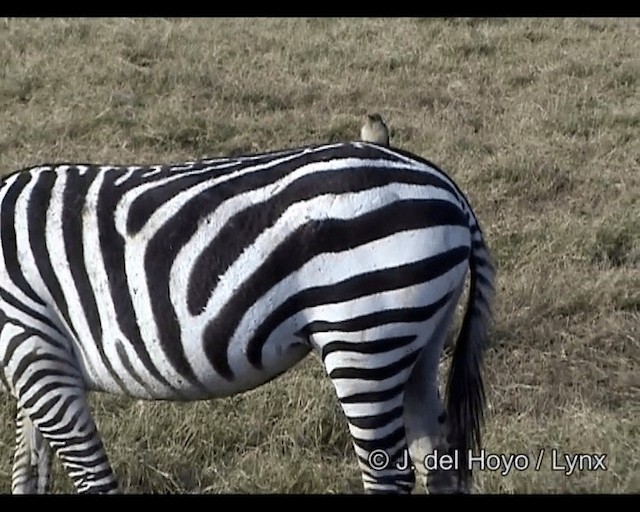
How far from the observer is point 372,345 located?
10.0ft

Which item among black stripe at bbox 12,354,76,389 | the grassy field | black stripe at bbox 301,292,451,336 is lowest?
the grassy field

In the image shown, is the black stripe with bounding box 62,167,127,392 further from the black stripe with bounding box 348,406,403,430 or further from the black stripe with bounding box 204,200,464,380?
the black stripe with bounding box 348,406,403,430

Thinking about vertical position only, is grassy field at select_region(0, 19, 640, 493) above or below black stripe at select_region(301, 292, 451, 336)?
below

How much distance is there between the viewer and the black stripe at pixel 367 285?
3020mm

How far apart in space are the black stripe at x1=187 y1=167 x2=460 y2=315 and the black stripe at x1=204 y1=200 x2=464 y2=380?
0.03 metres

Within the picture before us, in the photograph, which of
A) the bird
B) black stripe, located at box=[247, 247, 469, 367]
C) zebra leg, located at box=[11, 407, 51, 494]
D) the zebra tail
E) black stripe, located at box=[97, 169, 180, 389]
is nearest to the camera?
black stripe, located at box=[247, 247, 469, 367]

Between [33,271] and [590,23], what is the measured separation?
9666mm

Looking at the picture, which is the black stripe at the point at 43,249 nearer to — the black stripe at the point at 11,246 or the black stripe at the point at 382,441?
the black stripe at the point at 11,246

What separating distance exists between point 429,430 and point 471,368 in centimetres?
25

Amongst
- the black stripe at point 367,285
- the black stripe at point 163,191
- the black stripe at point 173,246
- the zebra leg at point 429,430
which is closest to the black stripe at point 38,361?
the black stripe at point 173,246

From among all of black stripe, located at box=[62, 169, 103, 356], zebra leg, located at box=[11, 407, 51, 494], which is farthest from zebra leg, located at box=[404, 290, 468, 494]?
zebra leg, located at box=[11, 407, 51, 494]

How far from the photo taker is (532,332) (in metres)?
5.32

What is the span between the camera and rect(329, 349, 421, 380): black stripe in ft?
10.1
